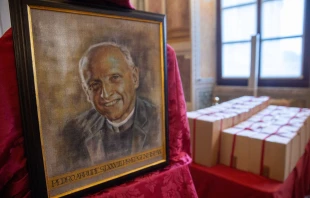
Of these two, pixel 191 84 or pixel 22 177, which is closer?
pixel 22 177

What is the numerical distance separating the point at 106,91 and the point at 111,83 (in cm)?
2

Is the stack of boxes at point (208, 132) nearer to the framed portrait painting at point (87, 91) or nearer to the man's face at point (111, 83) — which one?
the framed portrait painting at point (87, 91)

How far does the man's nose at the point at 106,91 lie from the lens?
0.54m

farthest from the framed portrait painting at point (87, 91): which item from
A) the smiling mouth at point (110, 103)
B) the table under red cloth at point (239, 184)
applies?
the table under red cloth at point (239, 184)

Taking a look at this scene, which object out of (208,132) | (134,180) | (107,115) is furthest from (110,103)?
(208,132)

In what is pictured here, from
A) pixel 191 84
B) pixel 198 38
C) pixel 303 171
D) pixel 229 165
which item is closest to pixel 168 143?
pixel 229 165

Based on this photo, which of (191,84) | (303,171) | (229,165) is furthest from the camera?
(191,84)

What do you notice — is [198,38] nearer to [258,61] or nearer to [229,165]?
[258,61]

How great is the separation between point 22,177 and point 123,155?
0.74 ft

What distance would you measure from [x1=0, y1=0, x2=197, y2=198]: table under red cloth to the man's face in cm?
14

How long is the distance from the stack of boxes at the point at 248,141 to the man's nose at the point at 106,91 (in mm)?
663

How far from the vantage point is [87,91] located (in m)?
0.52

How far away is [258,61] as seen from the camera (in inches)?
104

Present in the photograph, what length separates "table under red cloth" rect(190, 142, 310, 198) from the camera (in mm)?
907
